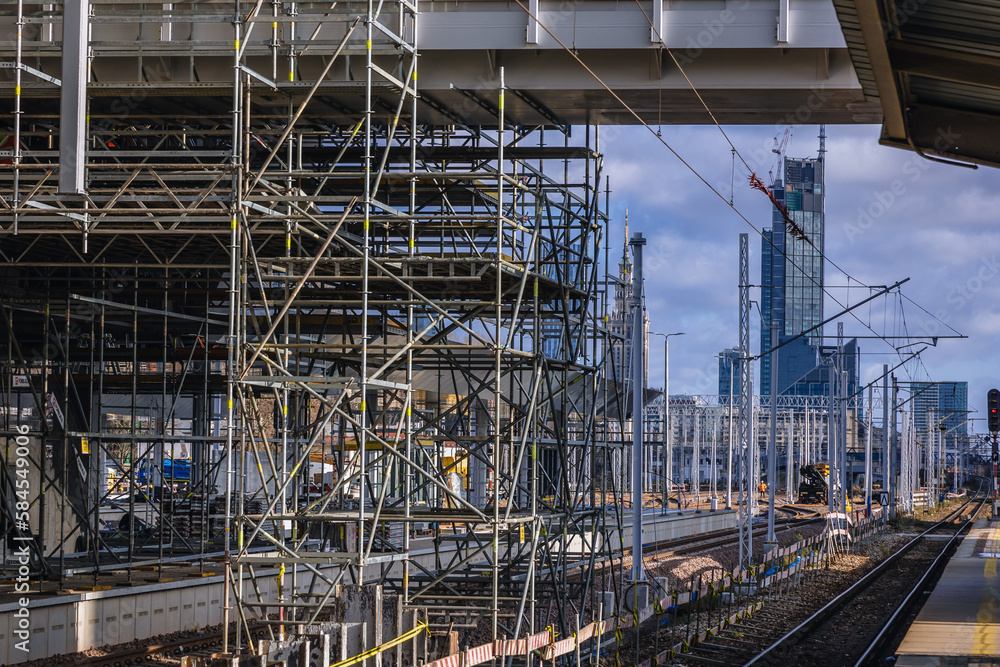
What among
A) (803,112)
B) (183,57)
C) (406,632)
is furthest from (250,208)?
(803,112)

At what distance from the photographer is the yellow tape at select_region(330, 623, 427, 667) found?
1117 centimetres

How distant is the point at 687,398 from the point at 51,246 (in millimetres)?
130832

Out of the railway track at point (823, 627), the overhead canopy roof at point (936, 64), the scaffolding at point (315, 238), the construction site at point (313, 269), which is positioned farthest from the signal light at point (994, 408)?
the overhead canopy roof at point (936, 64)

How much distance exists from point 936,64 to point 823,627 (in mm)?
15014

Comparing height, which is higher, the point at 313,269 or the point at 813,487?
the point at 313,269

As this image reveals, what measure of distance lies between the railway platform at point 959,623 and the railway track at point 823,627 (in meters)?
1.06

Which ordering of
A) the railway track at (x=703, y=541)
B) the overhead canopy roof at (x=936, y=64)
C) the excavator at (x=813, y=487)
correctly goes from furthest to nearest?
the excavator at (x=813, y=487) → the railway track at (x=703, y=541) → the overhead canopy roof at (x=936, y=64)

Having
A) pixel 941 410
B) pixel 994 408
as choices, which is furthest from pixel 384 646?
pixel 941 410

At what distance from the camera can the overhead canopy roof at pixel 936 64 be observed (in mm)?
8898

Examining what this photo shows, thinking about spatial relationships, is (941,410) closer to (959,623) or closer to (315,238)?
(959,623)

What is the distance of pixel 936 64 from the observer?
9555 mm

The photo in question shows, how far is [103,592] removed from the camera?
18625 mm

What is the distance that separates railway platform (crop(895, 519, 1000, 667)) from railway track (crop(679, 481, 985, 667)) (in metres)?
1.06

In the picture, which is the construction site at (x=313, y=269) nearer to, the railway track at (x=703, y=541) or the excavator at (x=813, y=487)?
the railway track at (x=703, y=541)
